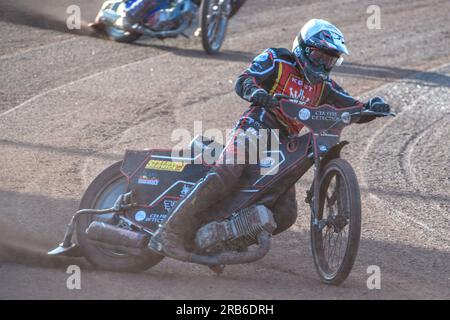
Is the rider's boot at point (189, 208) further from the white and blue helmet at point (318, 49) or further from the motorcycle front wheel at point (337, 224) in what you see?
the white and blue helmet at point (318, 49)

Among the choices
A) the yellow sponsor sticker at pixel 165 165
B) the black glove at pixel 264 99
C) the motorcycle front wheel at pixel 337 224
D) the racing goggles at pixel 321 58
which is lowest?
the motorcycle front wheel at pixel 337 224

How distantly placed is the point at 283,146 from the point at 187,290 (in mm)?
1153

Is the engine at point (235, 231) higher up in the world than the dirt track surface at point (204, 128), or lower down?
lower down

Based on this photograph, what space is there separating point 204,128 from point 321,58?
4.15 metres

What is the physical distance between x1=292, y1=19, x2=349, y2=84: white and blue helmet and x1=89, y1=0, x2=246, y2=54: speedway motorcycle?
23.1 ft

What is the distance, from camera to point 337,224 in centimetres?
561

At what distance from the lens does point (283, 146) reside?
585 centimetres

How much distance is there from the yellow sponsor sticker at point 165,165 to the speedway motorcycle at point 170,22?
691cm

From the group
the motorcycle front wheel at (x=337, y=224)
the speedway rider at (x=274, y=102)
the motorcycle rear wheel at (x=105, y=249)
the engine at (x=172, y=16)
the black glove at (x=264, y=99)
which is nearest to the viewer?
the motorcycle front wheel at (x=337, y=224)

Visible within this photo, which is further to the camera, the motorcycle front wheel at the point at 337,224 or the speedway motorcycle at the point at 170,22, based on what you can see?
the speedway motorcycle at the point at 170,22

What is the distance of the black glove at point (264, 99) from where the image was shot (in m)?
5.53

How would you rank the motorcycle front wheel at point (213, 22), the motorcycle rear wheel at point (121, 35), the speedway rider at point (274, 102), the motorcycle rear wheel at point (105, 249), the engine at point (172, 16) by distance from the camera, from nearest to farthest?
the speedway rider at point (274, 102) < the motorcycle rear wheel at point (105, 249) < the motorcycle front wheel at point (213, 22) < the engine at point (172, 16) < the motorcycle rear wheel at point (121, 35)

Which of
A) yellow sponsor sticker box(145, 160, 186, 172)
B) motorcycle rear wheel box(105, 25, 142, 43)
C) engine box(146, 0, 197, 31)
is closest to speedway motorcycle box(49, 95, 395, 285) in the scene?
yellow sponsor sticker box(145, 160, 186, 172)

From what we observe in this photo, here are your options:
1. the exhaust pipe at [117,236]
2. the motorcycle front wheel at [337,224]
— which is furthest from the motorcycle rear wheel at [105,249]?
the motorcycle front wheel at [337,224]
